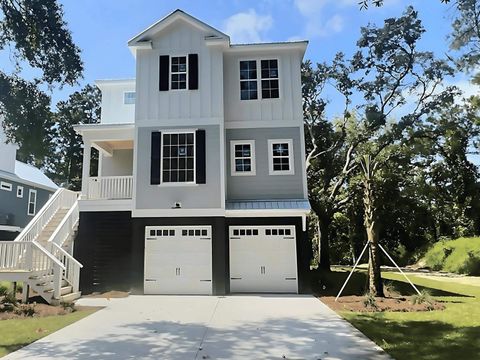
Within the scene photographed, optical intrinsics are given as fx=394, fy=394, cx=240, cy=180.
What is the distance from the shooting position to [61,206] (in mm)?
15180

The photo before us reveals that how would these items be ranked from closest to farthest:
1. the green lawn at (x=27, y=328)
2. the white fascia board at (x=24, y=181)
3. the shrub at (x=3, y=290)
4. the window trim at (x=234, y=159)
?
the green lawn at (x=27, y=328)
the shrub at (x=3, y=290)
the window trim at (x=234, y=159)
the white fascia board at (x=24, y=181)

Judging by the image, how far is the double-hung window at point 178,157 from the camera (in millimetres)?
14133

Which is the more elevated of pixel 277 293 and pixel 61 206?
pixel 61 206

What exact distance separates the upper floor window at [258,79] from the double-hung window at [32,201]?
1793 cm

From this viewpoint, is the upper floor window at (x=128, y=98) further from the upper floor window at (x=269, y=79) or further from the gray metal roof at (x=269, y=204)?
the gray metal roof at (x=269, y=204)

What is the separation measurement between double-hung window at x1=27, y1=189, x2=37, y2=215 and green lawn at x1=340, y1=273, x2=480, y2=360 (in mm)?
22904

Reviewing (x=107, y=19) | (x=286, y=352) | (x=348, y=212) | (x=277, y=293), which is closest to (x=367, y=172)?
(x=277, y=293)

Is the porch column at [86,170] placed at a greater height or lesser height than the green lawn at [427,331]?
greater

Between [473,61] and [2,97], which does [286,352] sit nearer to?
[2,97]

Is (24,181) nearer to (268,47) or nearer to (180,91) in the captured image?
(180,91)

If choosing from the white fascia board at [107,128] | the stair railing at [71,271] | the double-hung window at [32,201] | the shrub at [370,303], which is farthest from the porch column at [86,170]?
the double-hung window at [32,201]

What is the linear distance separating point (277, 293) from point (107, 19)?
32.4 feet

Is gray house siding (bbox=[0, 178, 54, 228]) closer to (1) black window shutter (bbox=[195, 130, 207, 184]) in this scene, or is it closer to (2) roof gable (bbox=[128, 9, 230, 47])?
(2) roof gable (bbox=[128, 9, 230, 47])

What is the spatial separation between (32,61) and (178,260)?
771 cm
